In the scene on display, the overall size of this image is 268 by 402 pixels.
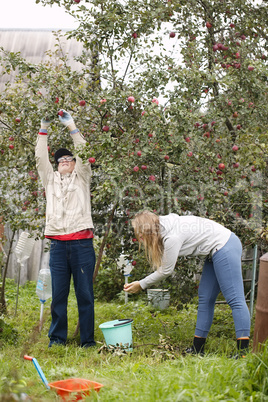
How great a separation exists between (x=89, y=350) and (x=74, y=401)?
1502 mm

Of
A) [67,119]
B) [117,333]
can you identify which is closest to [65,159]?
[67,119]

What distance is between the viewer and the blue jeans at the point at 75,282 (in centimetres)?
375

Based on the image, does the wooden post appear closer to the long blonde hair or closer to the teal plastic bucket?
the long blonde hair

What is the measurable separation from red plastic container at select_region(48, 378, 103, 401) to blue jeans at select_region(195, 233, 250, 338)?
121cm

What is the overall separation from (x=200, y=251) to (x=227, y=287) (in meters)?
0.30

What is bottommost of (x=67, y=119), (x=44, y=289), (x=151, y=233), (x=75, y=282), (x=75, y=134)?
(x=44, y=289)

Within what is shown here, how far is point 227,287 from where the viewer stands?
311 centimetres

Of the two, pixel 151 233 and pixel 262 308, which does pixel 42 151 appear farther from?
pixel 262 308

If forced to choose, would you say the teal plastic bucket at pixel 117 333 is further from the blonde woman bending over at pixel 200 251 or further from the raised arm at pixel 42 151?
the raised arm at pixel 42 151

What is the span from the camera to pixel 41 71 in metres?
3.94

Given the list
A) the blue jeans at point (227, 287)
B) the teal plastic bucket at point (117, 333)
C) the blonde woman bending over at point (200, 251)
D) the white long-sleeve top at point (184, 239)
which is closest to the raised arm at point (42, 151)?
the blonde woman bending over at point (200, 251)

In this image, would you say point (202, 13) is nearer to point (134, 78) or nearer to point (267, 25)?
point (267, 25)

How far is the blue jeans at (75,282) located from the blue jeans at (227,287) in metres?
Result: 0.96

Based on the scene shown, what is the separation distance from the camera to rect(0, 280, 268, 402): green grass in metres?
A: 2.10
